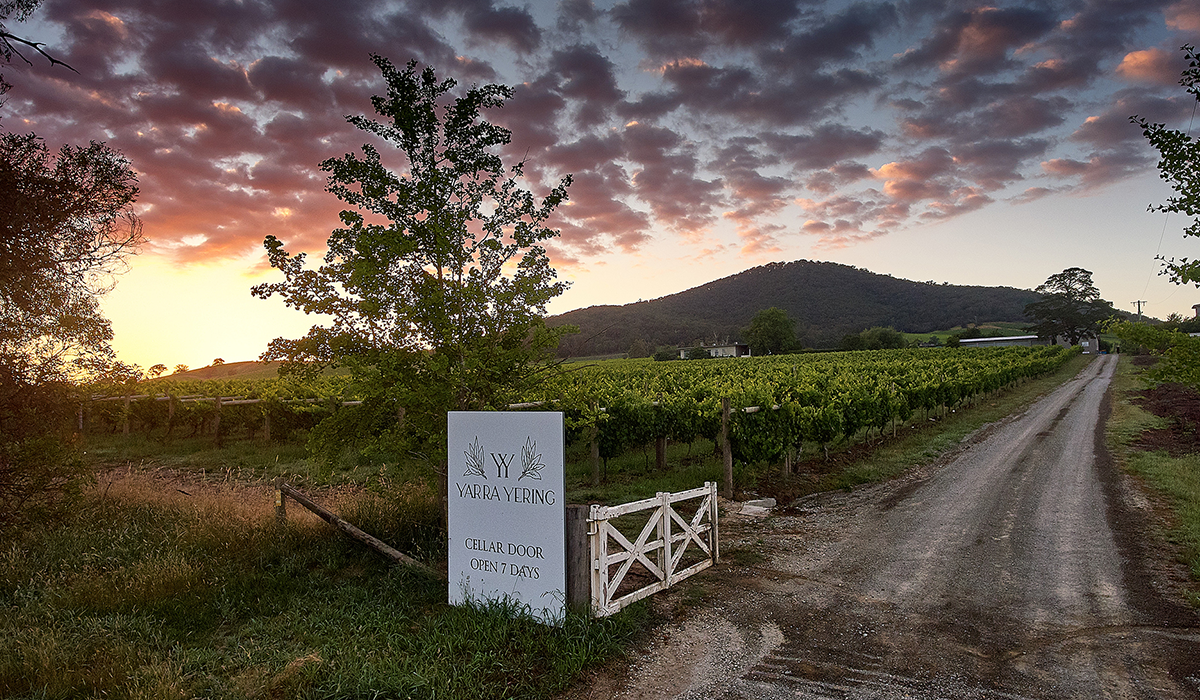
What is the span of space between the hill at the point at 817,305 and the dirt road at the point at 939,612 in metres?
106

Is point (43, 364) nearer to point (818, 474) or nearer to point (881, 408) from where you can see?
→ point (818, 474)

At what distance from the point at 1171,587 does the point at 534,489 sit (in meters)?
7.97

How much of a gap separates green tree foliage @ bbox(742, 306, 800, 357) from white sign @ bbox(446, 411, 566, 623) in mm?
105995

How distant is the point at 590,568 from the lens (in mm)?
6445

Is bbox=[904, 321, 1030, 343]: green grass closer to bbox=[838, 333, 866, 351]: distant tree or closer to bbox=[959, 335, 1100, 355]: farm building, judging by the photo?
bbox=[959, 335, 1100, 355]: farm building

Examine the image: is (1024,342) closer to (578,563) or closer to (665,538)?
(665,538)

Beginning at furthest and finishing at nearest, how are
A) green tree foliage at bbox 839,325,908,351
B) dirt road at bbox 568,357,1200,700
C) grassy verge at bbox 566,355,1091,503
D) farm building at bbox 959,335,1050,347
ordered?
farm building at bbox 959,335,1050,347 < green tree foliage at bbox 839,325,908,351 < grassy verge at bbox 566,355,1091,503 < dirt road at bbox 568,357,1200,700

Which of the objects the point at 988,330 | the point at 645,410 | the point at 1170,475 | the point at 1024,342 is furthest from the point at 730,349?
the point at 645,410

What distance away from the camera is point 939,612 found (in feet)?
22.7

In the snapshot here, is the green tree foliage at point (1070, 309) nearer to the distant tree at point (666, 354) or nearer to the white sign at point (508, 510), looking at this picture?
the distant tree at point (666, 354)

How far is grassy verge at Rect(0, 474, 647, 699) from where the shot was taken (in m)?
5.11

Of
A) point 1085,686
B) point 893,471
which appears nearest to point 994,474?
point 893,471

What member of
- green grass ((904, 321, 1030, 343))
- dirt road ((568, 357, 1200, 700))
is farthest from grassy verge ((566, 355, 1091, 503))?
green grass ((904, 321, 1030, 343))

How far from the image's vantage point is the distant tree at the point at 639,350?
102812 millimetres
